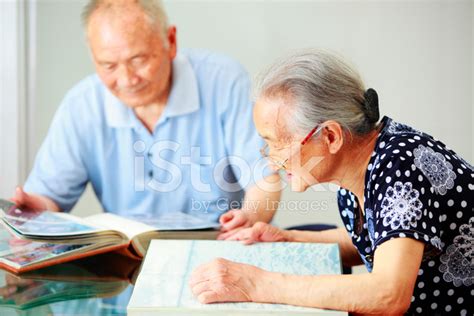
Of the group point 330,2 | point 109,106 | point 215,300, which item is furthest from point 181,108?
point 215,300

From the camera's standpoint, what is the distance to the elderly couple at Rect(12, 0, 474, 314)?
125cm

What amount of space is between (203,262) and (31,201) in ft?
2.51

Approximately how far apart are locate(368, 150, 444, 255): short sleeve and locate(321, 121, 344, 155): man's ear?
10 cm

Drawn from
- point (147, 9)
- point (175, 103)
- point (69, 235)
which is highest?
point (147, 9)

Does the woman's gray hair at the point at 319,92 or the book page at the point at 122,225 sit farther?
the book page at the point at 122,225

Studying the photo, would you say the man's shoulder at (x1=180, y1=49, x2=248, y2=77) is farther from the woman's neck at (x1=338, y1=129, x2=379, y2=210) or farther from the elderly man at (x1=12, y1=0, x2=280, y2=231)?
the woman's neck at (x1=338, y1=129, x2=379, y2=210)

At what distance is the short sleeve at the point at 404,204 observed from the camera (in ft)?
4.05

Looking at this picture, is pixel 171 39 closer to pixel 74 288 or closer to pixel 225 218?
pixel 225 218

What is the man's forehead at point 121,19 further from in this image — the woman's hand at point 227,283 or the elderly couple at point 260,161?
the woman's hand at point 227,283

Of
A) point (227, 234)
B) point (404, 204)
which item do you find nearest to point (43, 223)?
point (227, 234)

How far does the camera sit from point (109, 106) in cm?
238

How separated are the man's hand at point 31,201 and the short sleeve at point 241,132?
600 millimetres

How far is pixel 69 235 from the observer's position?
5.25 feet

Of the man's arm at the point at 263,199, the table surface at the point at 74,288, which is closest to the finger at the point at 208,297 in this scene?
the table surface at the point at 74,288
